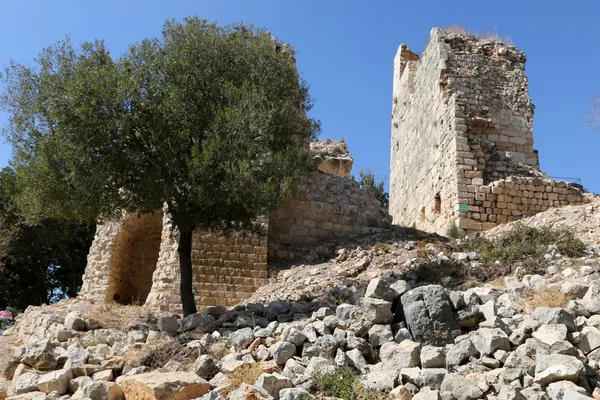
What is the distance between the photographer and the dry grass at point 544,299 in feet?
26.1

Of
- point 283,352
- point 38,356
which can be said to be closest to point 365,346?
point 283,352

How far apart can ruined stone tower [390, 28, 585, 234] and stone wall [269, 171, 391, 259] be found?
7.01ft

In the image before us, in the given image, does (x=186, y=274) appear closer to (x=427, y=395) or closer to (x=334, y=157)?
(x=427, y=395)

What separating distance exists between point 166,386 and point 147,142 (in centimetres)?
534

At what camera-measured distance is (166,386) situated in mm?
6648

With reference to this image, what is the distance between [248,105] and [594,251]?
675 centimetres

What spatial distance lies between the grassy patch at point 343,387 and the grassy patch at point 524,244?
5.59m

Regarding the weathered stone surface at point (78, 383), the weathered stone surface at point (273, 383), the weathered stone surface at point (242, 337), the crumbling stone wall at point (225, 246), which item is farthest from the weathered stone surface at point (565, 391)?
A: the crumbling stone wall at point (225, 246)

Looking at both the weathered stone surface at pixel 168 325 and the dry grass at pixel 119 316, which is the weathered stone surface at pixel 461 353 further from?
the dry grass at pixel 119 316

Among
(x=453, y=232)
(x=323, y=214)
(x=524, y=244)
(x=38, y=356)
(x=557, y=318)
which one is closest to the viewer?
(x=557, y=318)

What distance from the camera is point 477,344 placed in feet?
22.7

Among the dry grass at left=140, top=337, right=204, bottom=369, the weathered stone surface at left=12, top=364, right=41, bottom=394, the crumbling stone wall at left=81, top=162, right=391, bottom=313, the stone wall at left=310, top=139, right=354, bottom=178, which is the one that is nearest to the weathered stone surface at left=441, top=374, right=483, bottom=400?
the dry grass at left=140, top=337, right=204, bottom=369

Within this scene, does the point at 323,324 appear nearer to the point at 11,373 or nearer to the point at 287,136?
the point at 11,373

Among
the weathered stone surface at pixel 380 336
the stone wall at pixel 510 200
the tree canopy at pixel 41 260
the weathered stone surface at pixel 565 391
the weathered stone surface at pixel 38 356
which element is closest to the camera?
the weathered stone surface at pixel 565 391
